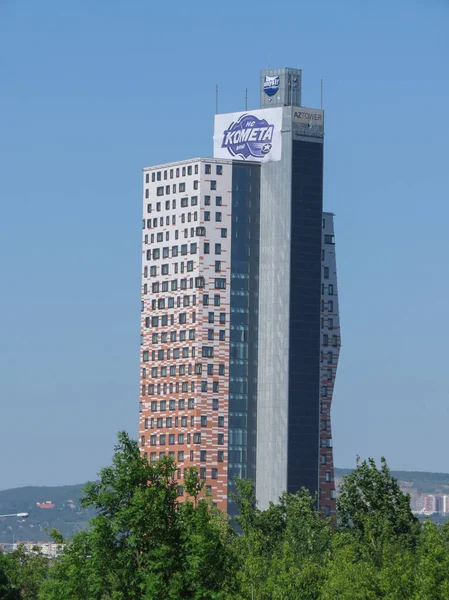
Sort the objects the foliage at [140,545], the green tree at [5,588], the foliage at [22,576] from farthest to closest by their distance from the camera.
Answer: the foliage at [22,576] → the green tree at [5,588] → the foliage at [140,545]

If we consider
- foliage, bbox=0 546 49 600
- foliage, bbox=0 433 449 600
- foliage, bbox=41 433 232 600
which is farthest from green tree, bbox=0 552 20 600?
foliage, bbox=41 433 232 600

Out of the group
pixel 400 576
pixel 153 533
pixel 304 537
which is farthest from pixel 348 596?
pixel 304 537

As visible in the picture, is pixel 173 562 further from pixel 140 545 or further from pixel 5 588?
pixel 5 588

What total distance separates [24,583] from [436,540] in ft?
251

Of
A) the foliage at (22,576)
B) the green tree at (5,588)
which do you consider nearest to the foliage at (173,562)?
the green tree at (5,588)

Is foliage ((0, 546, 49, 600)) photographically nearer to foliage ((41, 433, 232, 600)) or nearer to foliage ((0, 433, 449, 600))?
foliage ((0, 433, 449, 600))

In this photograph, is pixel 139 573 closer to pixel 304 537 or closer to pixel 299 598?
pixel 299 598

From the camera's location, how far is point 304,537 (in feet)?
526

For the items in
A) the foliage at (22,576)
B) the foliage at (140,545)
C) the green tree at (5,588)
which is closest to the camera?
the foliage at (140,545)

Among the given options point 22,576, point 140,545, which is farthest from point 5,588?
point 140,545

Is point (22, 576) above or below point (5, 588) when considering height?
above

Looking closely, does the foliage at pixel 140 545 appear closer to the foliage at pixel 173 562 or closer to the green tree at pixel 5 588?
the foliage at pixel 173 562

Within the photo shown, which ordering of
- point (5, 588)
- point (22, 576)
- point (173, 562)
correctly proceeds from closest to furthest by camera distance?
point (173, 562) → point (5, 588) → point (22, 576)

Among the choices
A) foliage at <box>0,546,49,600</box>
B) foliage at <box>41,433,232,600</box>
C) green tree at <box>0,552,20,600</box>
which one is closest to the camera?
foliage at <box>41,433,232,600</box>
